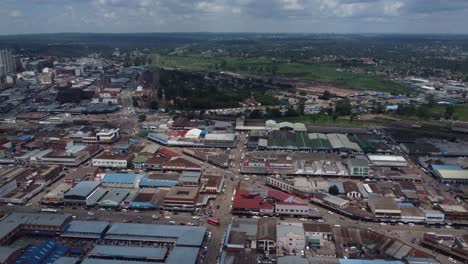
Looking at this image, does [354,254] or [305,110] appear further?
[305,110]

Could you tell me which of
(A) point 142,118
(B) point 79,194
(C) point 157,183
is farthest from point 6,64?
(C) point 157,183

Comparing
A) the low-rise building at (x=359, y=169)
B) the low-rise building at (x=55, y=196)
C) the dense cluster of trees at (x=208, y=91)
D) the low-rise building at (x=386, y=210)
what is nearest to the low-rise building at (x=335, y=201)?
the low-rise building at (x=386, y=210)

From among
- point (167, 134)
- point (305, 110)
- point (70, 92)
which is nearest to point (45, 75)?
point (70, 92)

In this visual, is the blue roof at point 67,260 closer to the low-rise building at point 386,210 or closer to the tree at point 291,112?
the low-rise building at point 386,210

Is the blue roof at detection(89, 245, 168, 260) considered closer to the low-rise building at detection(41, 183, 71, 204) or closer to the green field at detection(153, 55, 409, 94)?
the low-rise building at detection(41, 183, 71, 204)

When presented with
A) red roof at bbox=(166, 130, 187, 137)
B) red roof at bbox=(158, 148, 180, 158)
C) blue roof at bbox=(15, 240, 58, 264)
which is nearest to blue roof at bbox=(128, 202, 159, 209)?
blue roof at bbox=(15, 240, 58, 264)

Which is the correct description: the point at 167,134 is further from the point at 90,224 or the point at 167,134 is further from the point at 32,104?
the point at 32,104
